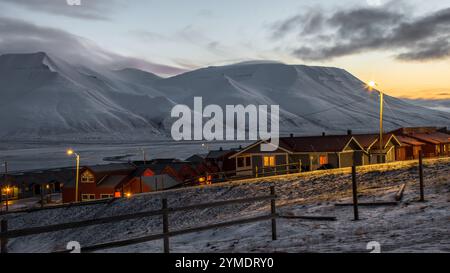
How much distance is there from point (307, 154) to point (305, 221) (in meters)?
42.7

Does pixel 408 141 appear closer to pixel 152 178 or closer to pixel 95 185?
pixel 152 178

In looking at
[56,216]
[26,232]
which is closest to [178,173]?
[56,216]

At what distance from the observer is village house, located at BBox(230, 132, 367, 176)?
194 ft

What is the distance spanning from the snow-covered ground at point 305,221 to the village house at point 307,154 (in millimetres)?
22413

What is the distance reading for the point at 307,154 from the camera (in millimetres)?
59969

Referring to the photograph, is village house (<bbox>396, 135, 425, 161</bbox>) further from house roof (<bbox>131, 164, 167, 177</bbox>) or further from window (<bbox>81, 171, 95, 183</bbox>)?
window (<bbox>81, 171, 95, 183</bbox>)

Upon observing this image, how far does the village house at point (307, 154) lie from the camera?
194 feet

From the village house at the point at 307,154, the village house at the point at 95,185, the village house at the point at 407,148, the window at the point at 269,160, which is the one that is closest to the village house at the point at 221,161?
the village house at the point at 95,185

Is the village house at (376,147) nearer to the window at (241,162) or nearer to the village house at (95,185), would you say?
the window at (241,162)

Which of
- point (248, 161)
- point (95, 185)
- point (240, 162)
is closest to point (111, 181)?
point (95, 185)

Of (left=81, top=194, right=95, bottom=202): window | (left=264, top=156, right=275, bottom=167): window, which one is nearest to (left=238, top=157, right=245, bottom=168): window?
(left=264, top=156, right=275, bottom=167): window

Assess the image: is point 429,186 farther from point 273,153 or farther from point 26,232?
point 273,153
